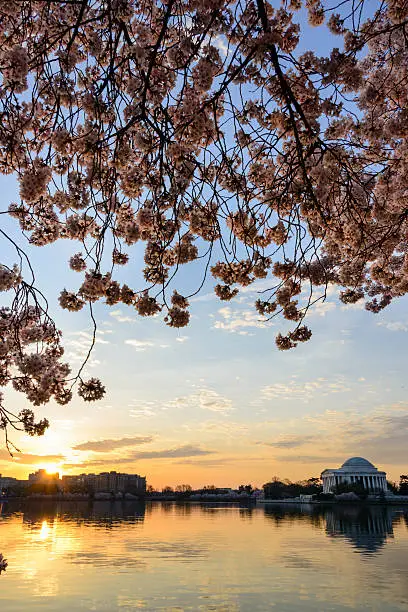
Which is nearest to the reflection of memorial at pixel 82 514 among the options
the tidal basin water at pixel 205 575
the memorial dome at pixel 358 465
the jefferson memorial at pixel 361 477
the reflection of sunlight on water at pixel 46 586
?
the tidal basin water at pixel 205 575

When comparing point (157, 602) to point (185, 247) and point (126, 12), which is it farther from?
point (126, 12)

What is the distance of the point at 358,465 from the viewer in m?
134

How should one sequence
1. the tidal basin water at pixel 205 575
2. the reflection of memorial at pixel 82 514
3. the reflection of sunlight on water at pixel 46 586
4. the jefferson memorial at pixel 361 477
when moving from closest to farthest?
the tidal basin water at pixel 205 575 → the reflection of sunlight on water at pixel 46 586 → the reflection of memorial at pixel 82 514 → the jefferson memorial at pixel 361 477

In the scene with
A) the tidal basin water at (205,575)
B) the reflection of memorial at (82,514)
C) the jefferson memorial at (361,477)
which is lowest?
the reflection of memorial at (82,514)

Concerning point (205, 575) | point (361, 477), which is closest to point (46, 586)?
point (205, 575)

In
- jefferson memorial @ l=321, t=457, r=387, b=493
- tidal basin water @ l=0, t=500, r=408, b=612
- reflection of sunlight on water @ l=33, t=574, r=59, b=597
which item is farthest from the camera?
jefferson memorial @ l=321, t=457, r=387, b=493

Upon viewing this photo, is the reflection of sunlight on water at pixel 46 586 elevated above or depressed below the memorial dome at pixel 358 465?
below

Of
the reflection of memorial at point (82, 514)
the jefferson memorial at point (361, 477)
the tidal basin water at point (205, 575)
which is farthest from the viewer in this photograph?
the jefferson memorial at point (361, 477)

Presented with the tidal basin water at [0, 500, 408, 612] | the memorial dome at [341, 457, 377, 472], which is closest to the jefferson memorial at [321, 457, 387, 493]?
the memorial dome at [341, 457, 377, 472]

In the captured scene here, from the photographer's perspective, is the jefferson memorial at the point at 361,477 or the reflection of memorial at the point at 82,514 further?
the jefferson memorial at the point at 361,477

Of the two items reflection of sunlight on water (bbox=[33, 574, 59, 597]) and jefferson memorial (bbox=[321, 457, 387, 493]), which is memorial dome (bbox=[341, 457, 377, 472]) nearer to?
jefferson memorial (bbox=[321, 457, 387, 493])

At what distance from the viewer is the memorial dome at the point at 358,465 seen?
132 meters

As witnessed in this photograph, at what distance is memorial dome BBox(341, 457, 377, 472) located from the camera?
435 feet

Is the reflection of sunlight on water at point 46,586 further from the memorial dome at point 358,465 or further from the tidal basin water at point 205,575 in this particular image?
the memorial dome at point 358,465
